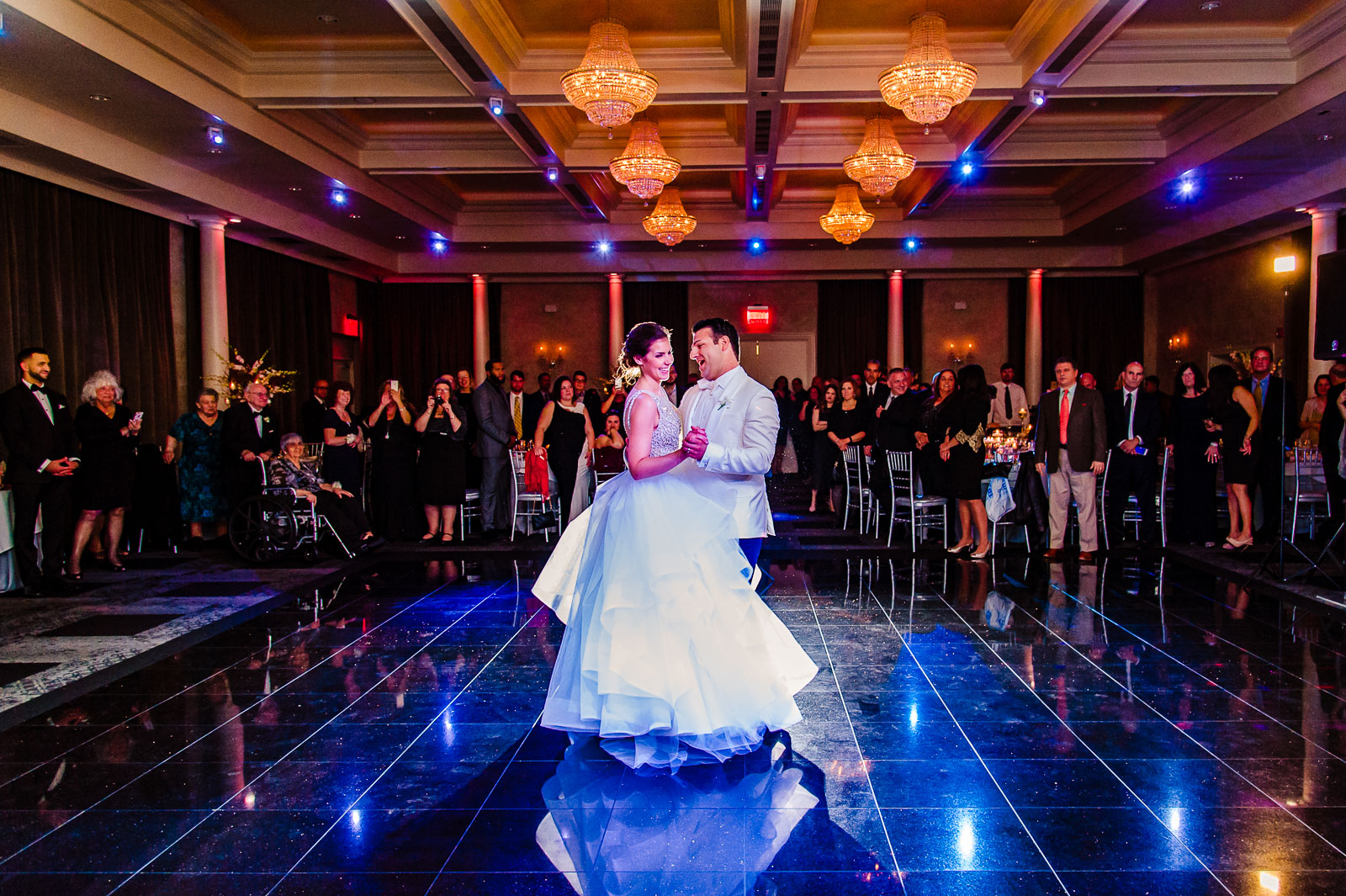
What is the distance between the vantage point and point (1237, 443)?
25.0 feet

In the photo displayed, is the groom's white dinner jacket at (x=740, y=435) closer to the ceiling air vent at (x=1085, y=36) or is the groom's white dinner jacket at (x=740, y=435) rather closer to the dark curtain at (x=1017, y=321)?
the ceiling air vent at (x=1085, y=36)

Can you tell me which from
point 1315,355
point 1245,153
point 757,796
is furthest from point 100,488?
point 1245,153

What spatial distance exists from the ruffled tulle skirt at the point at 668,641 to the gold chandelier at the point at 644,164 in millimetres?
5859

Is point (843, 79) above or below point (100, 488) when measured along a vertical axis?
above

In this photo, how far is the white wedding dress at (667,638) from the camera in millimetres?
3059

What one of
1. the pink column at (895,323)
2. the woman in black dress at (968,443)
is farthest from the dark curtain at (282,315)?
the pink column at (895,323)

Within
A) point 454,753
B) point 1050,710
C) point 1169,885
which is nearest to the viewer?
point 1169,885

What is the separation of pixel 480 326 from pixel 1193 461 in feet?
36.0

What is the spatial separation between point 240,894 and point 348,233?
11722mm

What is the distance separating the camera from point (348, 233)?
41.2ft

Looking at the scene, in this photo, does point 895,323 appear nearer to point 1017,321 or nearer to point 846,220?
point 1017,321

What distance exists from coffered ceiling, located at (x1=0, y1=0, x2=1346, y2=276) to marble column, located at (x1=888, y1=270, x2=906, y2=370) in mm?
2656

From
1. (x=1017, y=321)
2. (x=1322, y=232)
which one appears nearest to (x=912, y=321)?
(x=1017, y=321)

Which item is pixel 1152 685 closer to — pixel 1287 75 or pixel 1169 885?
pixel 1169 885
